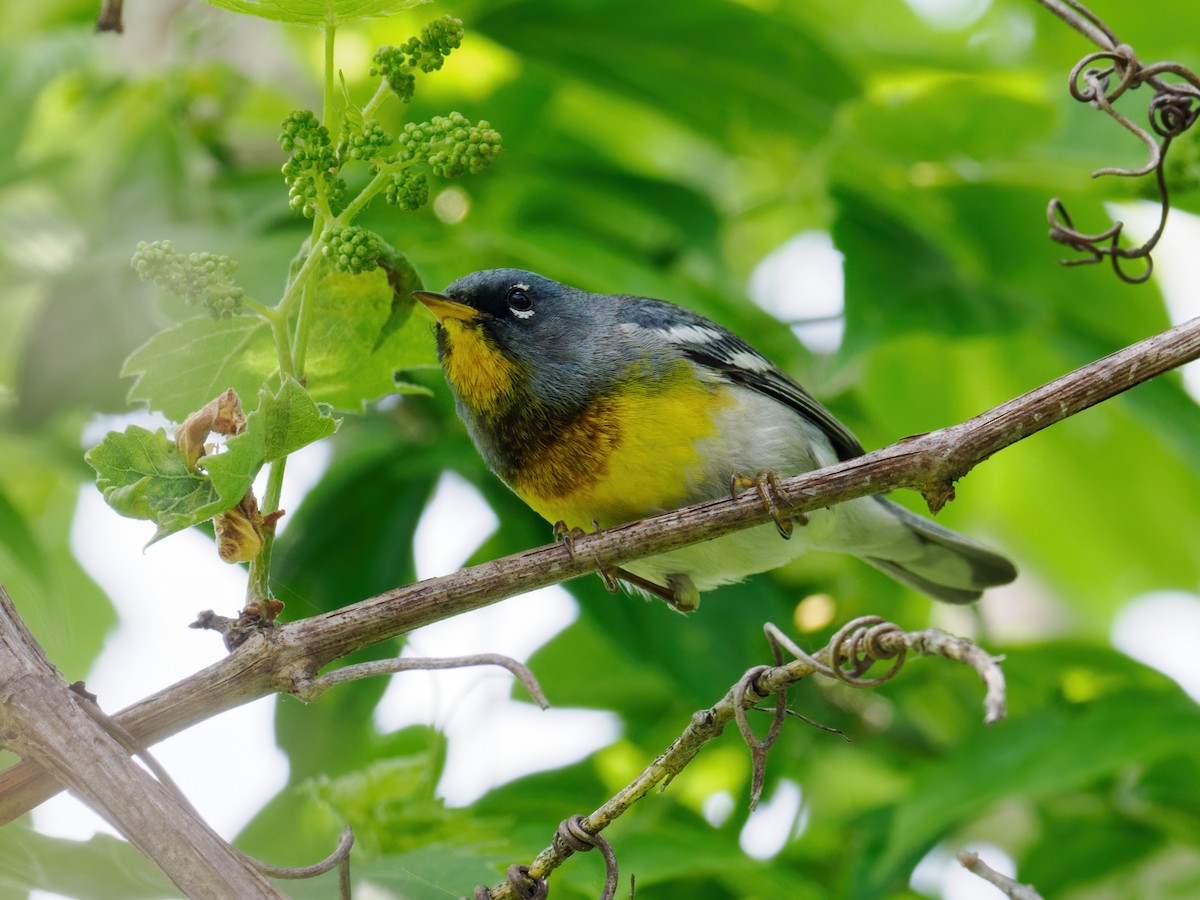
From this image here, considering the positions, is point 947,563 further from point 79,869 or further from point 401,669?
point 79,869

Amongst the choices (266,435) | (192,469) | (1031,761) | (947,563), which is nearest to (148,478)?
(192,469)

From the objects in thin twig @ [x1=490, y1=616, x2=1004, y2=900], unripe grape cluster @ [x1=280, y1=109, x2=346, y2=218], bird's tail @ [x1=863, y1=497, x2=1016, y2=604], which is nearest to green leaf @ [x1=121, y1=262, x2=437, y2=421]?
unripe grape cluster @ [x1=280, y1=109, x2=346, y2=218]

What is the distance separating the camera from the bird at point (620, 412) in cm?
333

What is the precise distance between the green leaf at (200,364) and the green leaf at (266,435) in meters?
0.43

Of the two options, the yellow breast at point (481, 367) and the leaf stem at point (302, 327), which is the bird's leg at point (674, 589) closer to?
the yellow breast at point (481, 367)

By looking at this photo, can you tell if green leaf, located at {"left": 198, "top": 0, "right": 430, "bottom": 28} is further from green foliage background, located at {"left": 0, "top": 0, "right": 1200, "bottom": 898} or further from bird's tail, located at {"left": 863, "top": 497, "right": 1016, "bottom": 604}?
bird's tail, located at {"left": 863, "top": 497, "right": 1016, "bottom": 604}

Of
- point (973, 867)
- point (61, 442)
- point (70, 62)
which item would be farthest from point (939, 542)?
point (70, 62)

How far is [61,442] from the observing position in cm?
406

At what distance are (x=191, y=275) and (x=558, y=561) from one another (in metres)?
0.71

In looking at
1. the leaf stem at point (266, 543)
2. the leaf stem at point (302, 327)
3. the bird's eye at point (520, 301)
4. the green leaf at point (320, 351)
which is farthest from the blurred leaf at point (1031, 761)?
the leaf stem at point (302, 327)

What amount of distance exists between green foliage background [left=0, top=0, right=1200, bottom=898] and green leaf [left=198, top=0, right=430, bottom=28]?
1670 millimetres

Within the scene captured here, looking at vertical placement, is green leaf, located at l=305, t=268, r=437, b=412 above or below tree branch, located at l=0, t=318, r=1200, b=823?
above

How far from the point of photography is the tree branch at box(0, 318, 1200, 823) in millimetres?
1715

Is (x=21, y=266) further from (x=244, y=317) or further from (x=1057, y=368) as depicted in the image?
(x=1057, y=368)
